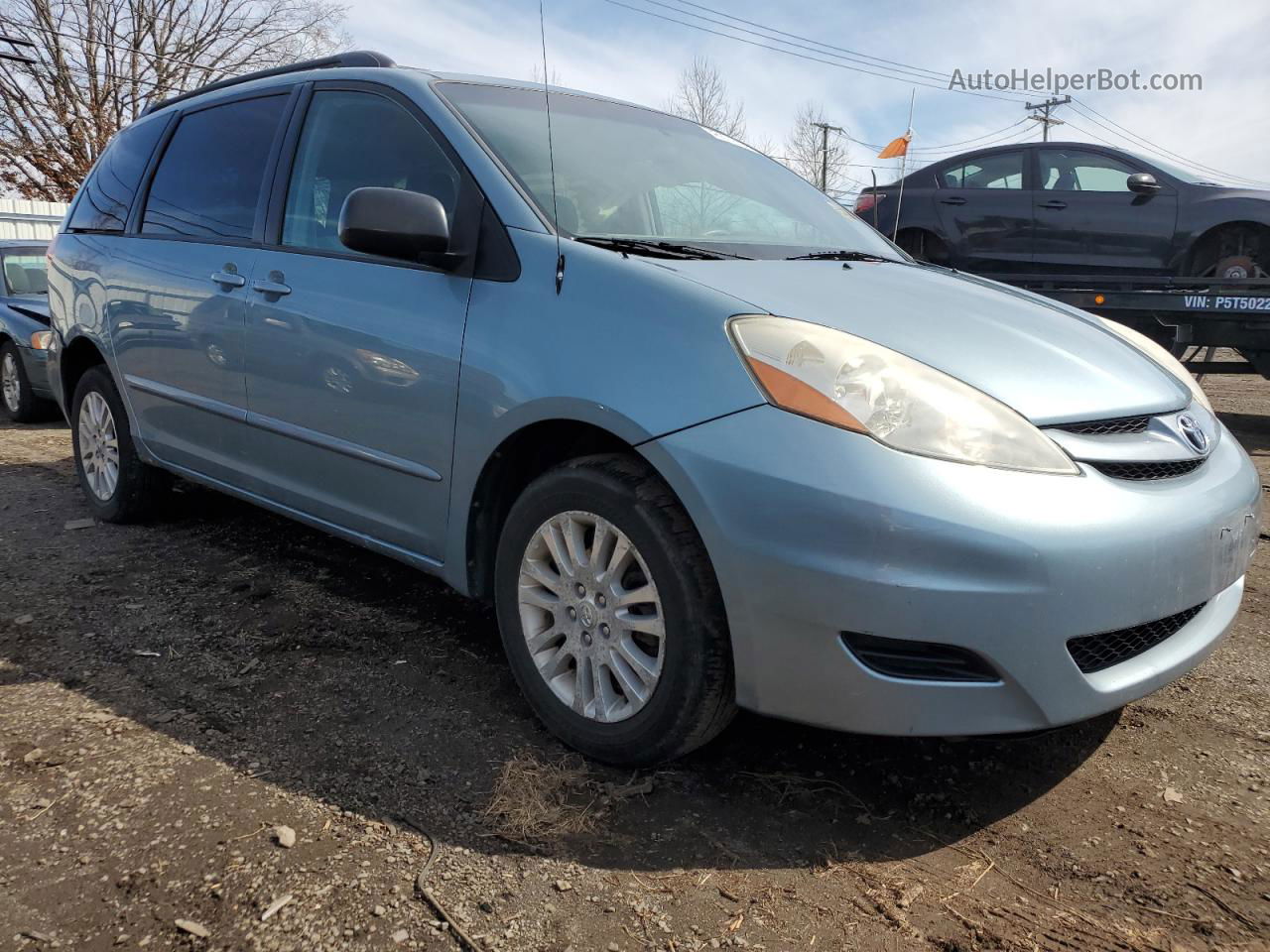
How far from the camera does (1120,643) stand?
2096mm

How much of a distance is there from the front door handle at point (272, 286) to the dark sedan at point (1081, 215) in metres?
6.60

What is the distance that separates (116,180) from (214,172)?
1007mm

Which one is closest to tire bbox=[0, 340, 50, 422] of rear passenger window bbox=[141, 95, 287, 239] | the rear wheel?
rear passenger window bbox=[141, 95, 287, 239]

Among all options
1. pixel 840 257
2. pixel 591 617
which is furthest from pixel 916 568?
pixel 840 257

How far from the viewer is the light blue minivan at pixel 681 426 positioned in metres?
1.96

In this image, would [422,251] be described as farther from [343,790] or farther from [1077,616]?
[1077,616]

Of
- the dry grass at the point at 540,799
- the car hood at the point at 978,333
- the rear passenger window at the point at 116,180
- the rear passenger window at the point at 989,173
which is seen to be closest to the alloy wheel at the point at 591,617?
the dry grass at the point at 540,799

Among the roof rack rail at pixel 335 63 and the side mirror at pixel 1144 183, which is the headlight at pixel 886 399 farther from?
the side mirror at pixel 1144 183

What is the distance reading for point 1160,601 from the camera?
2082 millimetres

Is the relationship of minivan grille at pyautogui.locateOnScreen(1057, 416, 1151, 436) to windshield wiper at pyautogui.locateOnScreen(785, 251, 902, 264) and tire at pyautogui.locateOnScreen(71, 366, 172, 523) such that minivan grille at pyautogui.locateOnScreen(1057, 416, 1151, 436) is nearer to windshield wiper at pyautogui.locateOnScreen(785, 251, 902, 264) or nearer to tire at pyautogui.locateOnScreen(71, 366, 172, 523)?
windshield wiper at pyautogui.locateOnScreen(785, 251, 902, 264)

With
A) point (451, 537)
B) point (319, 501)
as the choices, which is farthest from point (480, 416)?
point (319, 501)

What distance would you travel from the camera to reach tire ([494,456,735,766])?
2133 mm

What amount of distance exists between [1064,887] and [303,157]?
120 inches

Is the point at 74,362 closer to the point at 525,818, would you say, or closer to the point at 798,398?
the point at 525,818
